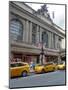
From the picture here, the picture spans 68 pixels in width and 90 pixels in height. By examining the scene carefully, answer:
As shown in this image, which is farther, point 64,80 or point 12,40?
point 64,80

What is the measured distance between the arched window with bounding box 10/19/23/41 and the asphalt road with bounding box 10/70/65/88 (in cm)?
50

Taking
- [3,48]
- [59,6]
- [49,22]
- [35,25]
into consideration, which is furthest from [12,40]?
[59,6]

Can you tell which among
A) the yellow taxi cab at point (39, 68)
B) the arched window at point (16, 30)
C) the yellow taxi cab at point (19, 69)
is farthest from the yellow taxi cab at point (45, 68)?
the arched window at point (16, 30)

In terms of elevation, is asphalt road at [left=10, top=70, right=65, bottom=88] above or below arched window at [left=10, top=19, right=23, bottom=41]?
below

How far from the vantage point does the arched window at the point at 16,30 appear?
2.83m

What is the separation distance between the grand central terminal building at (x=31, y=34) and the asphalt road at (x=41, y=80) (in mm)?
185

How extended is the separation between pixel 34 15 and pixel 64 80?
0.91m

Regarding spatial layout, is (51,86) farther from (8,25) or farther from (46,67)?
(8,25)

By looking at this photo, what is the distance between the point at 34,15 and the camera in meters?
2.91

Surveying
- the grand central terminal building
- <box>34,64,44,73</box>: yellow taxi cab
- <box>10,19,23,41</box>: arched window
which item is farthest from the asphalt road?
<box>10,19,23,41</box>: arched window

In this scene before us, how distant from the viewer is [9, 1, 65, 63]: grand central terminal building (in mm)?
2826

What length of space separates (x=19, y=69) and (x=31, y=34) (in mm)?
452

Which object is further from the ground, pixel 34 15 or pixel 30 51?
pixel 34 15

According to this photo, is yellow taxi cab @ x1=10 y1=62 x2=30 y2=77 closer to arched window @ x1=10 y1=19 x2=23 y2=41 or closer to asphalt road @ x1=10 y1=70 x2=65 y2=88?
asphalt road @ x1=10 y1=70 x2=65 y2=88
